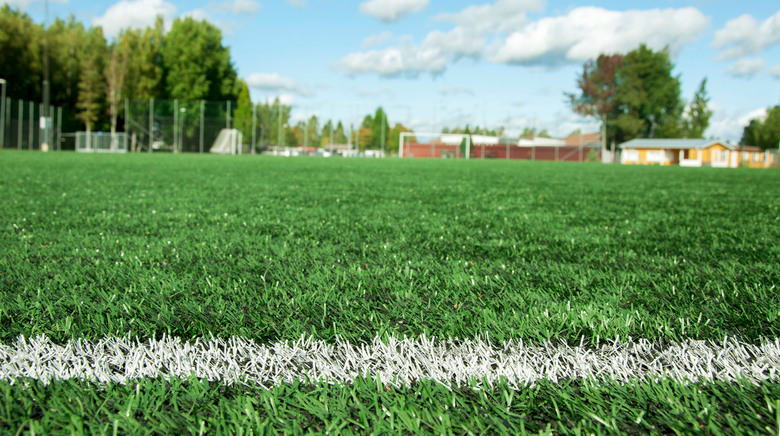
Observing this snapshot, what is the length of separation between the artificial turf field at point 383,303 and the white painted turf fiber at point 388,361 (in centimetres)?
3

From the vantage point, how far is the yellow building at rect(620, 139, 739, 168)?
44.3 meters

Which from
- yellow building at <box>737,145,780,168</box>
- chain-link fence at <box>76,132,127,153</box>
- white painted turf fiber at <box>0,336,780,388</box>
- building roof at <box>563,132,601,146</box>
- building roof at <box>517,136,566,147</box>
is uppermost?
building roof at <box>563,132,601,146</box>

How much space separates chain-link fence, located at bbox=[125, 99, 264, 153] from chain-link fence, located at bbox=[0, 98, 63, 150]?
4415 mm

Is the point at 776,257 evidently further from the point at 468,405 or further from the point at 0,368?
the point at 0,368

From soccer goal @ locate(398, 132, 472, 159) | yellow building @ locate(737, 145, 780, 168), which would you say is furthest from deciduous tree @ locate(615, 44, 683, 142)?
soccer goal @ locate(398, 132, 472, 159)

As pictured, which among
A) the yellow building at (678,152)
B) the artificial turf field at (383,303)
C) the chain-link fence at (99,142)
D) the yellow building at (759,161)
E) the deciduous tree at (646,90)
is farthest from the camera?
the deciduous tree at (646,90)

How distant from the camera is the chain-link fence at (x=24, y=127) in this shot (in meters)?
25.2

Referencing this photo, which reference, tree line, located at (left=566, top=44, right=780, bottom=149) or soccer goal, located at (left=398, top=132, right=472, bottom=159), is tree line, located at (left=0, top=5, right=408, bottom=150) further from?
tree line, located at (left=566, top=44, right=780, bottom=149)

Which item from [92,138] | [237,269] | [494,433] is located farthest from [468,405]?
[92,138]

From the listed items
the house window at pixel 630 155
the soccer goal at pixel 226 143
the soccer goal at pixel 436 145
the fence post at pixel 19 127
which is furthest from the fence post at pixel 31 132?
the house window at pixel 630 155

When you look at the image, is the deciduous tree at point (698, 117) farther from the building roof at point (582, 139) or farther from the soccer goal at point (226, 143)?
the soccer goal at point (226, 143)

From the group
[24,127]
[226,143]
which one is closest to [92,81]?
[24,127]

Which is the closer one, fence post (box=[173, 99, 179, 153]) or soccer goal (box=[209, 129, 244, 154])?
fence post (box=[173, 99, 179, 153])

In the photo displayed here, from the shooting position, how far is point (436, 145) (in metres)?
50.0
